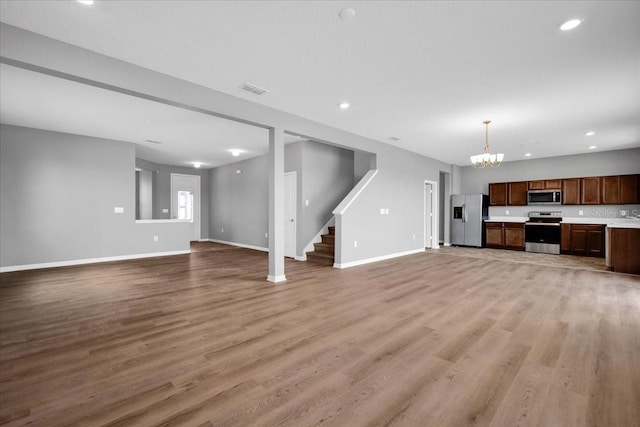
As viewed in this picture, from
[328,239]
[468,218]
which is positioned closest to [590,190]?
[468,218]

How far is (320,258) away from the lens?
251 inches

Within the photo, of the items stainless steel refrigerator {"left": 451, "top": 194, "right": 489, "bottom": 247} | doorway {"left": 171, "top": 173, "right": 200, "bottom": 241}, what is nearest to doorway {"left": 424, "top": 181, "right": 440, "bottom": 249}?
stainless steel refrigerator {"left": 451, "top": 194, "right": 489, "bottom": 247}

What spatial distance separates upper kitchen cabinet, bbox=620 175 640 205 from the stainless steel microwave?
1.22 meters

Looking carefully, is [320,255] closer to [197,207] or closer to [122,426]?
[122,426]

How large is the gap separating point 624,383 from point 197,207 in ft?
35.9

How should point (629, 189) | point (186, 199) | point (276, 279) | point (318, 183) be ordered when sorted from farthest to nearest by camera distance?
point (186, 199) < point (629, 189) < point (318, 183) < point (276, 279)

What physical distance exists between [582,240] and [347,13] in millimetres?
8763

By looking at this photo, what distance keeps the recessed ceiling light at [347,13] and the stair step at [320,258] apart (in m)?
4.57

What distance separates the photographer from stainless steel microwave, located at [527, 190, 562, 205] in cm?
806

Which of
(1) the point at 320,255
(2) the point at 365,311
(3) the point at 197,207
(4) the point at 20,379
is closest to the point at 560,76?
(2) the point at 365,311

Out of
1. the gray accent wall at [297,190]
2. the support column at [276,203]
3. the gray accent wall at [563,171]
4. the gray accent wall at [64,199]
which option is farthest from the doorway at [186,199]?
the gray accent wall at [563,171]

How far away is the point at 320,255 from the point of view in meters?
6.39

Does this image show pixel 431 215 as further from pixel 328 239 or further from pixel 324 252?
pixel 324 252

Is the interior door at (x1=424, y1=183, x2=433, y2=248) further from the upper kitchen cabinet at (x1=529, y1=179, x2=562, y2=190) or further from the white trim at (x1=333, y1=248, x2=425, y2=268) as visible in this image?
the upper kitchen cabinet at (x1=529, y1=179, x2=562, y2=190)
